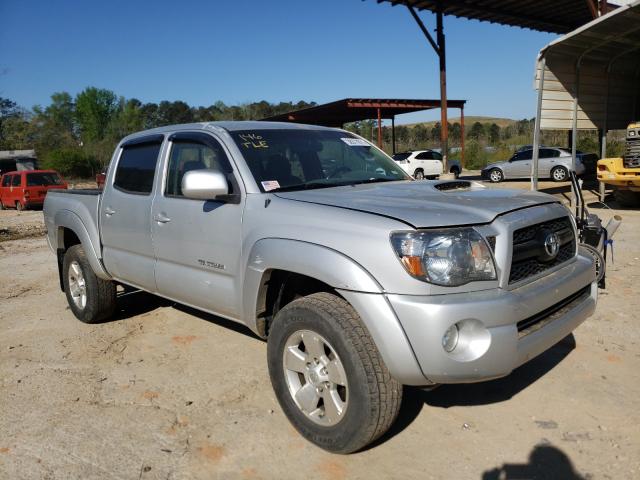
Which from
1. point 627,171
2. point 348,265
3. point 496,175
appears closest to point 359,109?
point 496,175

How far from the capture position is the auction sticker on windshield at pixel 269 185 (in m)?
3.23

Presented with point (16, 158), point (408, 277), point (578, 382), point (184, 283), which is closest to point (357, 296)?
point (408, 277)

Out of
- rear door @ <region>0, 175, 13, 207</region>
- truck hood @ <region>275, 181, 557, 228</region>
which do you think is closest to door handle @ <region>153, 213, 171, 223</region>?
truck hood @ <region>275, 181, 557, 228</region>

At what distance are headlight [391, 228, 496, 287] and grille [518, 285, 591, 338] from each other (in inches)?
14.8

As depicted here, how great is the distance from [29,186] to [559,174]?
21.0 meters

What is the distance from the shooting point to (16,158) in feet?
106

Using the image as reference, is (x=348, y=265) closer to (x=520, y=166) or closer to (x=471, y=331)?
(x=471, y=331)

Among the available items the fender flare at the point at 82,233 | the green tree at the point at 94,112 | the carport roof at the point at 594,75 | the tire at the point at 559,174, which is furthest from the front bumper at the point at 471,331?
the green tree at the point at 94,112

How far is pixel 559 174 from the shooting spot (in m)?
20.7

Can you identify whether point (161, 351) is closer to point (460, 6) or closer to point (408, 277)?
point (408, 277)

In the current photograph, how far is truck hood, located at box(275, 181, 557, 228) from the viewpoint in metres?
2.50

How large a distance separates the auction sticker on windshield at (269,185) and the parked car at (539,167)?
1909 centimetres

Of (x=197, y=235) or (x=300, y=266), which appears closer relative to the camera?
(x=300, y=266)

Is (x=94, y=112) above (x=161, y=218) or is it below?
above
